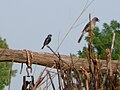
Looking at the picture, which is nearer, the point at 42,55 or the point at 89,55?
the point at 89,55

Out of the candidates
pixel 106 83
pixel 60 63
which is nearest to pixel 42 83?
pixel 60 63

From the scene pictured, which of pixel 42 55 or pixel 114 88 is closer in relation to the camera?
pixel 114 88

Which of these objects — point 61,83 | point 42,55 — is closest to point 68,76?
point 61,83

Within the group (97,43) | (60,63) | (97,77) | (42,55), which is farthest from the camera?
(42,55)

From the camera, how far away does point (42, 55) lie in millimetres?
3215

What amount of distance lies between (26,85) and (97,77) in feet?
1.00

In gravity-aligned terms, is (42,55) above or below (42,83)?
above

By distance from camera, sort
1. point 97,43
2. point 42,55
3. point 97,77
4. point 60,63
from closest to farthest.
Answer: point 97,77
point 60,63
point 97,43
point 42,55

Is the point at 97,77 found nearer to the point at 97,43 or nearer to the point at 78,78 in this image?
the point at 78,78

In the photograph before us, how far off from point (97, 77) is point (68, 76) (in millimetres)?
86

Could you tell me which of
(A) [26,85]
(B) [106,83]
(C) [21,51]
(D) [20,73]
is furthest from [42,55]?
(B) [106,83]

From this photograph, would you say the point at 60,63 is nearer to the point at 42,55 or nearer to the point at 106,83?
the point at 106,83

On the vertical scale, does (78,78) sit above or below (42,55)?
below

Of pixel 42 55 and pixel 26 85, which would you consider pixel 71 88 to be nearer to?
pixel 26 85
